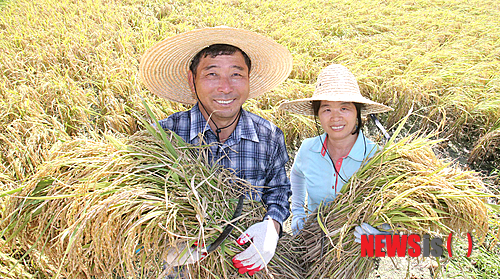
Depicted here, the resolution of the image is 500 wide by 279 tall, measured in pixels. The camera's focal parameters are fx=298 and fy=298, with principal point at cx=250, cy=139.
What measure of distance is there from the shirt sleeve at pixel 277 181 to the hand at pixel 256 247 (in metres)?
0.18

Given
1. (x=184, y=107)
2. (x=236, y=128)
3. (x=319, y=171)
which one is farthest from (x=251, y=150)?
(x=184, y=107)

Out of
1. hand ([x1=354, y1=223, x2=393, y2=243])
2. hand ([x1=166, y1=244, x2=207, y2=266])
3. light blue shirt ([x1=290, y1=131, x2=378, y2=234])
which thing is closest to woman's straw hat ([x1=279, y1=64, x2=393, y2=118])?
light blue shirt ([x1=290, y1=131, x2=378, y2=234])

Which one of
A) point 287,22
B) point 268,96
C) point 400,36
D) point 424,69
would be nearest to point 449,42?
point 400,36

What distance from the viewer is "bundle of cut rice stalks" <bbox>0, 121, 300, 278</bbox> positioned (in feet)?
3.15

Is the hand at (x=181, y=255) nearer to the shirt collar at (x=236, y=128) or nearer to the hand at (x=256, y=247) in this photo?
the hand at (x=256, y=247)

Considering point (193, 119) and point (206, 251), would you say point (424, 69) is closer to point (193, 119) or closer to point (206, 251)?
point (193, 119)

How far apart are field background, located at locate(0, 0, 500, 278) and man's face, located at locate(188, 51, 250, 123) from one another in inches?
29.4

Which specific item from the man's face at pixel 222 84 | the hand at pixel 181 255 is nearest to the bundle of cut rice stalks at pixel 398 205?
the hand at pixel 181 255

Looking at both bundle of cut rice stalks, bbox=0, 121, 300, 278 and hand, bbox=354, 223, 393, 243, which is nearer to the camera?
bundle of cut rice stalks, bbox=0, 121, 300, 278

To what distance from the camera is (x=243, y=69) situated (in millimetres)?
1432

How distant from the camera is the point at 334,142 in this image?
1.54 m

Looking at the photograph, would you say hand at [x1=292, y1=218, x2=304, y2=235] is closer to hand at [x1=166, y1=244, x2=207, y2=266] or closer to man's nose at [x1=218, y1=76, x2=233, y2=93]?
hand at [x1=166, y1=244, x2=207, y2=266]

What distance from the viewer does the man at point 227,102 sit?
137cm

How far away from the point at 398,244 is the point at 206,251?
0.73m
